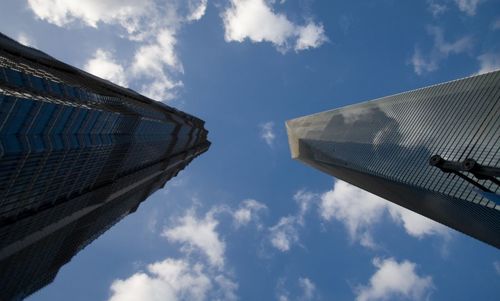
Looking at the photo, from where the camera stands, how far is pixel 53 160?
265 ft

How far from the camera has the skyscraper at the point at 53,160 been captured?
68.6 metres

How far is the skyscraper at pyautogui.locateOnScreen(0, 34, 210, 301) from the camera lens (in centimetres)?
6856

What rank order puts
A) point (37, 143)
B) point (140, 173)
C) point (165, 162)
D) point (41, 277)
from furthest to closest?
point (165, 162) → point (140, 173) → point (41, 277) → point (37, 143)

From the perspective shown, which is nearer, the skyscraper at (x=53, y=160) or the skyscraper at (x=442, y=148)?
the skyscraper at (x=53, y=160)

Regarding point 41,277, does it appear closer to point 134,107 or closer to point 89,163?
point 89,163

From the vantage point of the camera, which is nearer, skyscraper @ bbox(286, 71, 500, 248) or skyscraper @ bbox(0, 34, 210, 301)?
skyscraper @ bbox(0, 34, 210, 301)

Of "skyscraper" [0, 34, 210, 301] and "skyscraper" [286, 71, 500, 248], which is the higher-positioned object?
"skyscraper" [286, 71, 500, 248]

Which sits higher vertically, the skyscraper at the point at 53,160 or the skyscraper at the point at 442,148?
the skyscraper at the point at 442,148

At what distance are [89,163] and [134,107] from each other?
128 feet

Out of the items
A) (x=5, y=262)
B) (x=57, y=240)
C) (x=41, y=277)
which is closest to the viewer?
(x=5, y=262)

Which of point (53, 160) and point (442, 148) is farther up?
point (442, 148)

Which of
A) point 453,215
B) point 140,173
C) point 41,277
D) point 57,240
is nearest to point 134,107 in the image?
point 140,173

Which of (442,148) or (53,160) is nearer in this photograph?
(53,160)

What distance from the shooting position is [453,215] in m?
140
